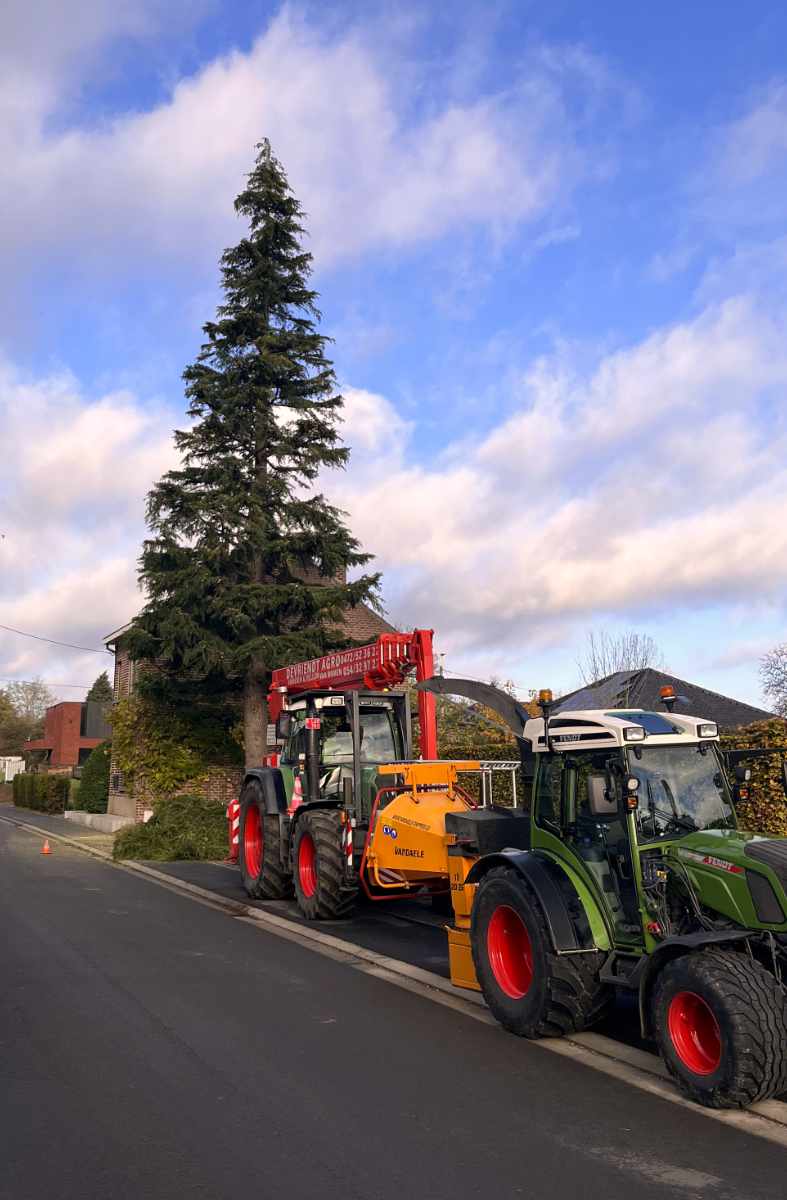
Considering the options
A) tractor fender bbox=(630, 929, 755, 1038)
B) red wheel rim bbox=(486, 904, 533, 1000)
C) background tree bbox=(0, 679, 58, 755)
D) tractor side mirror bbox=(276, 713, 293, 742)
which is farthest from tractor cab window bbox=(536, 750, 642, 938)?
background tree bbox=(0, 679, 58, 755)

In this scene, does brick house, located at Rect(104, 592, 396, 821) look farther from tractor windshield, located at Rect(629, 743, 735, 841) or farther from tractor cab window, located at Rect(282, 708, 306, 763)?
tractor windshield, located at Rect(629, 743, 735, 841)

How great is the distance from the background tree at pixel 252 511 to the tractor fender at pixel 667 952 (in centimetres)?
1719

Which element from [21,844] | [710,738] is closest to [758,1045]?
[710,738]

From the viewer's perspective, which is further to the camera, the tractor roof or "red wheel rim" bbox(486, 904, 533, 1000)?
"red wheel rim" bbox(486, 904, 533, 1000)

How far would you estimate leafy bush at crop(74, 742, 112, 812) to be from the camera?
3488 centimetres

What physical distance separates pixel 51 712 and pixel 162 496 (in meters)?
48.3

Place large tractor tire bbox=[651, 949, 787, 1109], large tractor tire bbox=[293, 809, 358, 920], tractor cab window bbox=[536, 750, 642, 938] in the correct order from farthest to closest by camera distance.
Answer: large tractor tire bbox=[293, 809, 358, 920], tractor cab window bbox=[536, 750, 642, 938], large tractor tire bbox=[651, 949, 787, 1109]

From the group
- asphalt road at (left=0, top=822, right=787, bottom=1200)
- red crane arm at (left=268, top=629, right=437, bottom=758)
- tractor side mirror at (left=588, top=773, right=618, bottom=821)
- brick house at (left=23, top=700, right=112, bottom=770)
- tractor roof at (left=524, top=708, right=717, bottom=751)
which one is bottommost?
asphalt road at (left=0, top=822, right=787, bottom=1200)

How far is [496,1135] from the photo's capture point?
5.14 meters

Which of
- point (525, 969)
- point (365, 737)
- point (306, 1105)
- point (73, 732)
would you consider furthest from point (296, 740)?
point (73, 732)

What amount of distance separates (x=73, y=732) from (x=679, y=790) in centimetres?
6225

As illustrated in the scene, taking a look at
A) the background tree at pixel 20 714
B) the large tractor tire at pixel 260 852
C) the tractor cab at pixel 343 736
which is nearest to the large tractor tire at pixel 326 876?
the tractor cab at pixel 343 736

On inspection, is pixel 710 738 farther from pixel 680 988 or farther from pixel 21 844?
pixel 21 844

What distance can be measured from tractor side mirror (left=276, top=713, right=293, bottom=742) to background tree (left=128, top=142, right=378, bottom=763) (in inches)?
311
